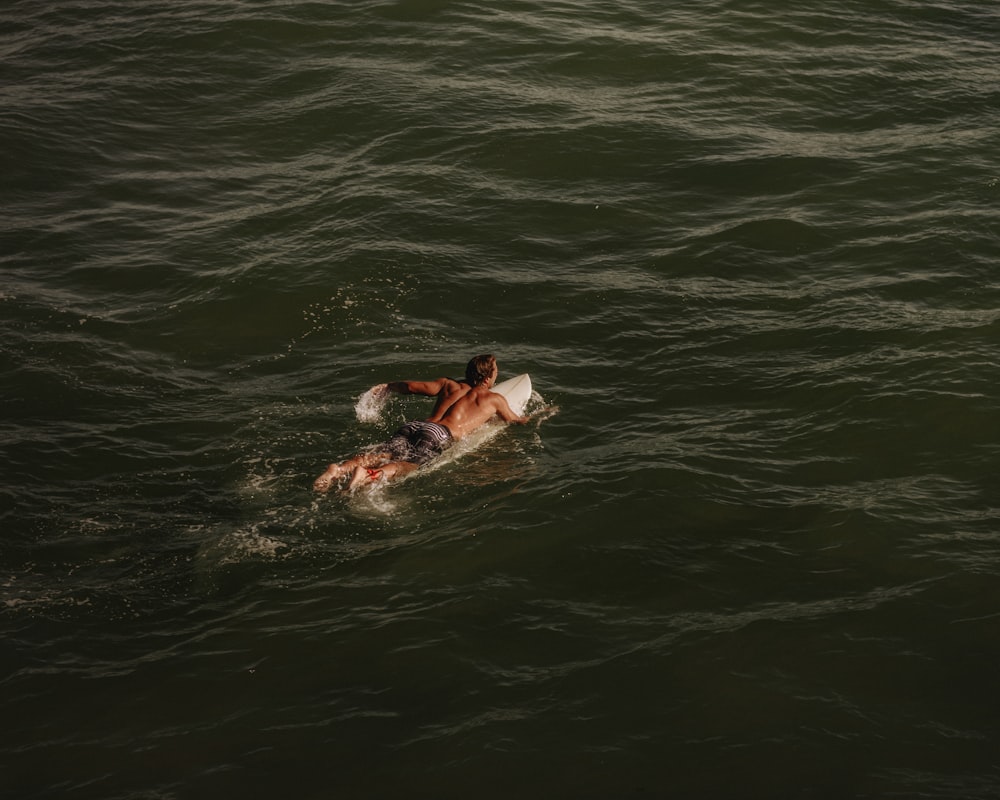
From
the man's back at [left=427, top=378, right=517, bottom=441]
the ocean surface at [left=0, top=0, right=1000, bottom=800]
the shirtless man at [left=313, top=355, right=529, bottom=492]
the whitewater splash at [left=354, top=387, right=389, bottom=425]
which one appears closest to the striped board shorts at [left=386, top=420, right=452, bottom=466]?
the shirtless man at [left=313, top=355, right=529, bottom=492]

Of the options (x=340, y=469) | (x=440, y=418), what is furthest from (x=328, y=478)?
(x=440, y=418)

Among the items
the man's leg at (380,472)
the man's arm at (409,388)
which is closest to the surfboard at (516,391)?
the man's arm at (409,388)

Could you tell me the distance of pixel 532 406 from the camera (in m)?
12.2

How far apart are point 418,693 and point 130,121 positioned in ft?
47.0

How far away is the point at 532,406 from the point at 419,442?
1596 mm

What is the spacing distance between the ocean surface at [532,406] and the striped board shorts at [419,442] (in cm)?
27

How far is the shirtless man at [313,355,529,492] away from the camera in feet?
35.9

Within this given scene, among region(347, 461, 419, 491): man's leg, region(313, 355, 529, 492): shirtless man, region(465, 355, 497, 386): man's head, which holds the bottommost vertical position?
region(347, 461, 419, 491): man's leg

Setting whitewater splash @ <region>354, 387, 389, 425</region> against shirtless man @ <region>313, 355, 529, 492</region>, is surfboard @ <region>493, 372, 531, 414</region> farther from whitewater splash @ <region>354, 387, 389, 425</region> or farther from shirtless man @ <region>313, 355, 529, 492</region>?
whitewater splash @ <region>354, 387, 389, 425</region>

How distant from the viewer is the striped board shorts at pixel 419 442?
11.1 m

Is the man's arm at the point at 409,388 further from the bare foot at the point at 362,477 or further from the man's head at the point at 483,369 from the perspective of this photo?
the bare foot at the point at 362,477

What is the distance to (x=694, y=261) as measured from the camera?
48.4 ft

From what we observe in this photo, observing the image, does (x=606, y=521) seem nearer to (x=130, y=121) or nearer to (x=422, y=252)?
(x=422, y=252)

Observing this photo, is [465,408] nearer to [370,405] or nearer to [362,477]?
[370,405]
